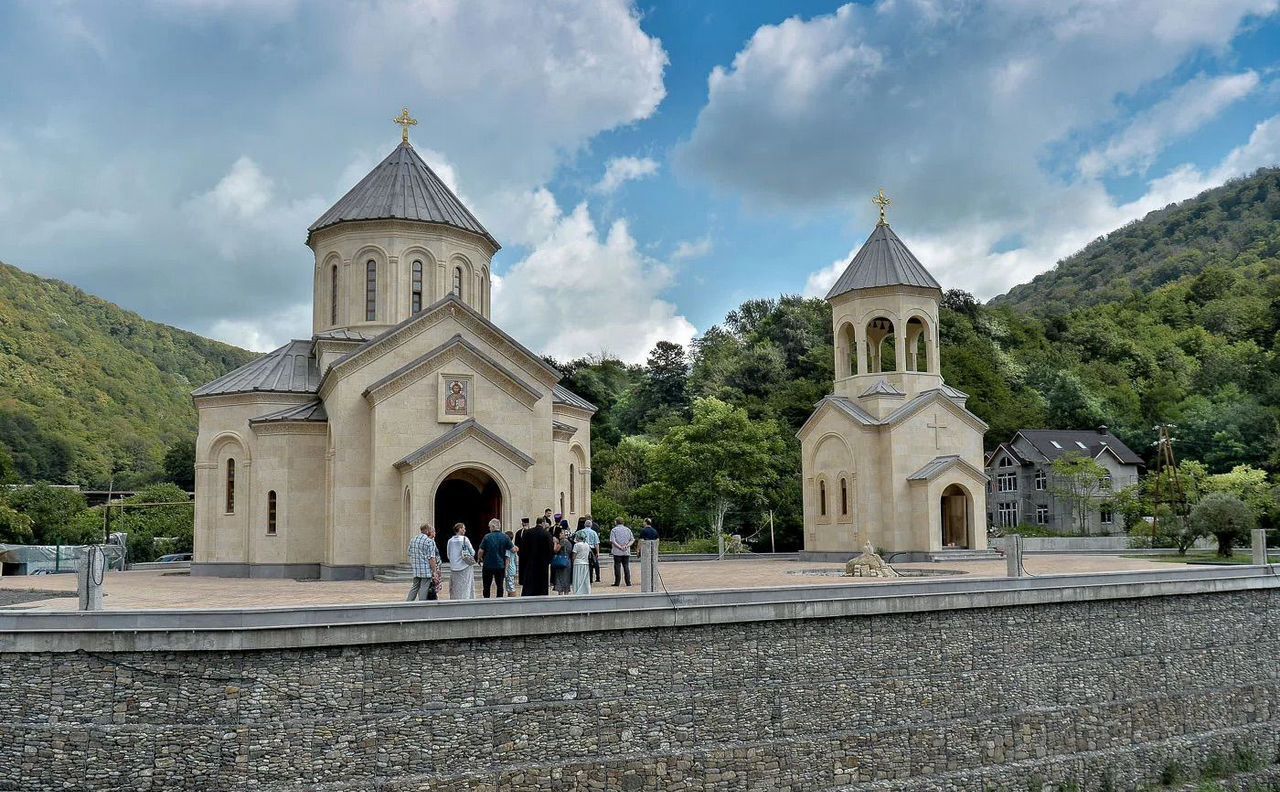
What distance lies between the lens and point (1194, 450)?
55.0 meters

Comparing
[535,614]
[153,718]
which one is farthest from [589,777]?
[153,718]

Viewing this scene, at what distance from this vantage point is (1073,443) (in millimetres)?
53781

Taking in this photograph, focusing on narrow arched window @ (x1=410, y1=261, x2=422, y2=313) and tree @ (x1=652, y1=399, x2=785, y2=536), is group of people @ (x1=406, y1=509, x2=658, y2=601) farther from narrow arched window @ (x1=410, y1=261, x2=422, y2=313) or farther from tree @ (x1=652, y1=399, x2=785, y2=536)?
tree @ (x1=652, y1=399, x2=785, y2=536)

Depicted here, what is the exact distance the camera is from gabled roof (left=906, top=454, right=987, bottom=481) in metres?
30.6

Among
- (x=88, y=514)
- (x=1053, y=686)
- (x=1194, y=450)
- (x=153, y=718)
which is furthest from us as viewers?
(x=1194, y=450)

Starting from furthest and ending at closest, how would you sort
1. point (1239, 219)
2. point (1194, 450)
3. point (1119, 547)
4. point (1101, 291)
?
point (1239, 219) < point (1101, 291) < point (1194, 450) < point (1119, 547)

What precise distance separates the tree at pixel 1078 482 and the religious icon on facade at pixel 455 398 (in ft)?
111

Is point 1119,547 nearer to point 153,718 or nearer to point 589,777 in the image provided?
point 589,777

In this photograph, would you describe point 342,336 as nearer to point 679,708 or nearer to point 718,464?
point 679,708

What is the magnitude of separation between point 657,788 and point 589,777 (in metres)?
0.99

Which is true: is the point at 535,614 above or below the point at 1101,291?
below

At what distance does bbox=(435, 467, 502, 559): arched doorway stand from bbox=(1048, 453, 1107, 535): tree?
106 ft

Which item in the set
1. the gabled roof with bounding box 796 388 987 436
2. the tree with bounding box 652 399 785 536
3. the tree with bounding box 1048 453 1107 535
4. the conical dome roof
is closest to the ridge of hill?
the tree with bounding box 1048 453 1107 535

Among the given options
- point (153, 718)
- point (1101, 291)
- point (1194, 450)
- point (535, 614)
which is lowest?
point (153, 718)
